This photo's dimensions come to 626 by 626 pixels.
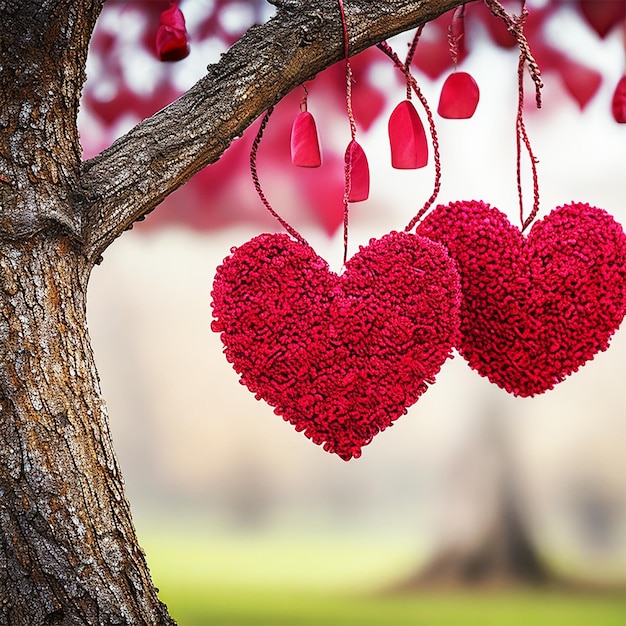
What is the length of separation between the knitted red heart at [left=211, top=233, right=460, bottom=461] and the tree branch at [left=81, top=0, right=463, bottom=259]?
0.10 meters

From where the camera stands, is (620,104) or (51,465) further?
(620,104)

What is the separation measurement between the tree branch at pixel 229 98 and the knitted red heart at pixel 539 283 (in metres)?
0.16

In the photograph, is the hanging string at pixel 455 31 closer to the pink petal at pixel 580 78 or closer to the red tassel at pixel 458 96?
the red tassel at pixel 458 96

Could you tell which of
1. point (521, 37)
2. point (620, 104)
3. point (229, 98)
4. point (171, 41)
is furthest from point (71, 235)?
point (620, 104)

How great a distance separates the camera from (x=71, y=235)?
64cm

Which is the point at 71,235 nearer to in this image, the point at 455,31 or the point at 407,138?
the point at 407,138

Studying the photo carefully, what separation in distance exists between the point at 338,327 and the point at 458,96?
25cm

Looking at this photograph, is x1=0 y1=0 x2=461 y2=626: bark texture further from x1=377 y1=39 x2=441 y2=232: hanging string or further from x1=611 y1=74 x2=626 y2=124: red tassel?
x1=611 y1=74 x2=626 y2=124: red tassel

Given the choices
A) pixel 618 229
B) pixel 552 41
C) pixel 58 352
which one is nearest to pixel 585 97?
pixel 552 41

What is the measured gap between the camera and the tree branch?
0.65 metres

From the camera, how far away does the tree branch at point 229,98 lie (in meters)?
0.65

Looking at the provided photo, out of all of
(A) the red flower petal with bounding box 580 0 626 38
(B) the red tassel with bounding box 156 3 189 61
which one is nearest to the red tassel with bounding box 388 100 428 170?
(B) the red tassel with bounding box 156 3 189 61

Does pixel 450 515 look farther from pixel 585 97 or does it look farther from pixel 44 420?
pixel 44 420

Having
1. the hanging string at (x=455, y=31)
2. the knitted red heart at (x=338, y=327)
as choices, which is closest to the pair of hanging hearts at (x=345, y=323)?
the knitted red heart at (x=338, y=327)
